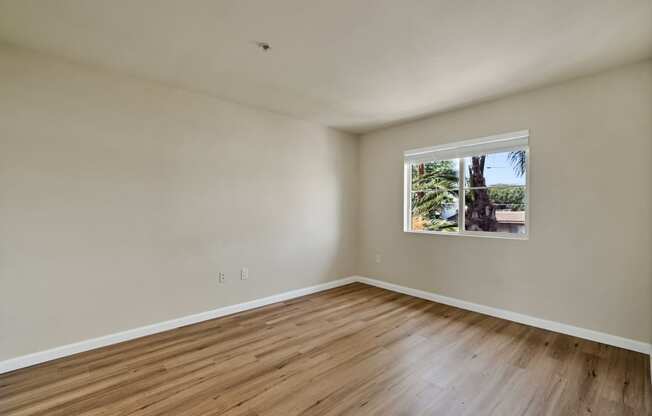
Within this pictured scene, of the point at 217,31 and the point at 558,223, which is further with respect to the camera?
the point at 558,223

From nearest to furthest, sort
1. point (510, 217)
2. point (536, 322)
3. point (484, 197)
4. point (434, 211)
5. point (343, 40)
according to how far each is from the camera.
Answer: point (343, 40) → point (536, 322) → point (510, 217) → point (484, 197) → point (434, 211)

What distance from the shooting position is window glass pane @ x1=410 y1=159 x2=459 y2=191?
387cm

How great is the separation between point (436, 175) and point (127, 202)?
360 centimetres

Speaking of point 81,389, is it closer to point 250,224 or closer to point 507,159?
point 250,224

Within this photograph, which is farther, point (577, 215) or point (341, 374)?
point (577, 215)

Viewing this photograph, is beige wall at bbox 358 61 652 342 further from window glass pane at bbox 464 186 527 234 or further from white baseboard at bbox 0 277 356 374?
white baseboard at bbox 0 277 356 374

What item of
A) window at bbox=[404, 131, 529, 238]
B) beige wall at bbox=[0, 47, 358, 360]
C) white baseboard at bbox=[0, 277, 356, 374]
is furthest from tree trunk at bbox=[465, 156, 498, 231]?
white baseboard at bbox=[0, 277, 356, 374]

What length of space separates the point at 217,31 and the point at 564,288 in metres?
3.73

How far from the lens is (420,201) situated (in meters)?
4.27

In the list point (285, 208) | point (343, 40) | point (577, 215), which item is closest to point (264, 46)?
point (343, 40)

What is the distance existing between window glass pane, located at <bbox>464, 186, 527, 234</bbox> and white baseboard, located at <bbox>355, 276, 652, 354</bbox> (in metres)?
0.89

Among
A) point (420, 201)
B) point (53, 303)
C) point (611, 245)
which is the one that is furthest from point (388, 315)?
point (53, 303)

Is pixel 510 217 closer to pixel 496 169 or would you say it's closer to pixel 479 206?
pixel 479 206

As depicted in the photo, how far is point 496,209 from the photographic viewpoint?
11.3ft
